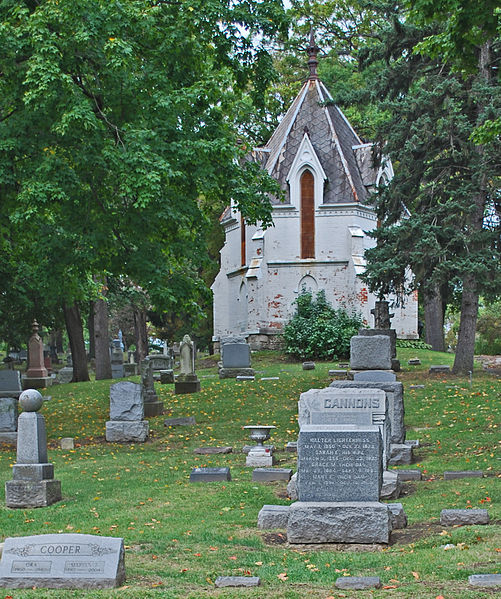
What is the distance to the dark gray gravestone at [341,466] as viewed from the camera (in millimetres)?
9945

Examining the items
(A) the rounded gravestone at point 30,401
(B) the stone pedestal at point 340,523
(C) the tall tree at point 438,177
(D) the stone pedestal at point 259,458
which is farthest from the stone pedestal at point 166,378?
(B) the stone pedestal at point 340,523

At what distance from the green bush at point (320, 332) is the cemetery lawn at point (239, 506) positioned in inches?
412

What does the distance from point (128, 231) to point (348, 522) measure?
11.1 meters

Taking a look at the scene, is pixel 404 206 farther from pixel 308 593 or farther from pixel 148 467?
pixel 308 593

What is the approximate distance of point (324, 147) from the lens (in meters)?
41.2

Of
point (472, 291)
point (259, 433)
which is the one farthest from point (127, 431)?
point (472, 291)

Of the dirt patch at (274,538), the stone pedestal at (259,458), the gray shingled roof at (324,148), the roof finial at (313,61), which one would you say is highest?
the roof finial at (313,61)

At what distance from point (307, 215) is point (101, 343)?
1132cm

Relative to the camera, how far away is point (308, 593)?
24.8 ft

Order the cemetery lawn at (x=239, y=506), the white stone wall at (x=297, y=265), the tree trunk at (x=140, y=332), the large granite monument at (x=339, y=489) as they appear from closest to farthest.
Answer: the cemetery lawn at (x=239, y=506) < the large granite monument at (x=339, y=489) < the white stone wall at (x=297, y=265) < the tree trunk at (x=140, y=332)

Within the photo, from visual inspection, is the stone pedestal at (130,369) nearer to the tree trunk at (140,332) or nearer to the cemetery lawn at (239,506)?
the tree trunk at (140,332)

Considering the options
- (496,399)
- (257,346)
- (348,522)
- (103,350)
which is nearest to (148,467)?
(348,522)

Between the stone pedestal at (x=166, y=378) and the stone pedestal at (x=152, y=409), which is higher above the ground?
the stone pedestal at (x=166, y=378)

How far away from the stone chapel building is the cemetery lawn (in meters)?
15.4
